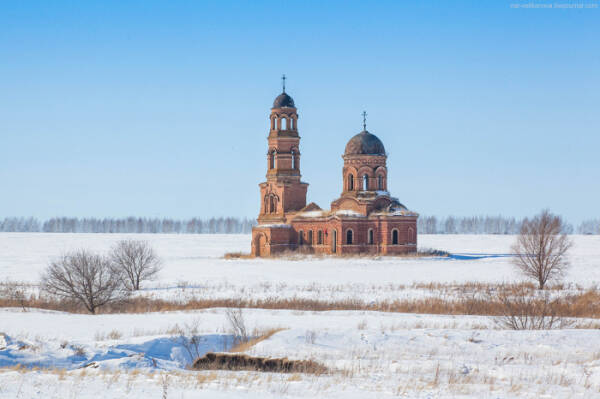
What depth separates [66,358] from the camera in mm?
11469

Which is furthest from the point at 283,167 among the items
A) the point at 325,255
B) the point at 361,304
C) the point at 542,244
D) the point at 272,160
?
the point at 361,304

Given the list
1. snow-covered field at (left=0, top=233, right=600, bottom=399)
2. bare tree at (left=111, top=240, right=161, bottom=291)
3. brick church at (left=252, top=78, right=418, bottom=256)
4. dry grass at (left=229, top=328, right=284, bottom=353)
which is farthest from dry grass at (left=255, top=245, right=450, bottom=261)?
dry grass at (left=229, top=328, right=284, bottom=353)

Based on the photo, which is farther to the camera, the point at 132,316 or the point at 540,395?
the point at 132,316

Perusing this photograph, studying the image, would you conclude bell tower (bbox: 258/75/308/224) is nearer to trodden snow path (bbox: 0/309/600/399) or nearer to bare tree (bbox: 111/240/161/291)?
bare tree (bbox: 111/240/161/291)

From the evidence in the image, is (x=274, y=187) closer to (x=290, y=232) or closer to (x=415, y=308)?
(x=290, y=232)

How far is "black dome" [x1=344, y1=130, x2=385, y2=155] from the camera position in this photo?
178ft

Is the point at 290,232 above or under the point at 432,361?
above

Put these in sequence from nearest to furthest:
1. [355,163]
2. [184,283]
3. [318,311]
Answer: [318,311], [184,283], [355,163]

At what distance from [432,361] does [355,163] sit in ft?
142

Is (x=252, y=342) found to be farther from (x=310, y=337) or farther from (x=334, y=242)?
(x=334, y=242)

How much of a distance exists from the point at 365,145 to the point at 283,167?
761 centimetres

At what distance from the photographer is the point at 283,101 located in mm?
57219

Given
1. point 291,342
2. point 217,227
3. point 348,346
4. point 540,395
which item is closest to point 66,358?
point 291,342

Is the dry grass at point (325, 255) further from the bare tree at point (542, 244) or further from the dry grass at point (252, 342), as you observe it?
the dry grass at point (252, 342)
